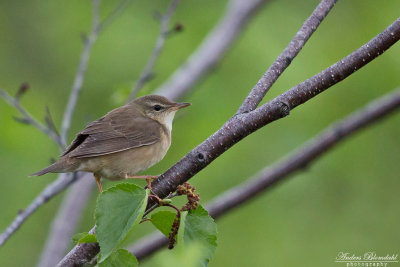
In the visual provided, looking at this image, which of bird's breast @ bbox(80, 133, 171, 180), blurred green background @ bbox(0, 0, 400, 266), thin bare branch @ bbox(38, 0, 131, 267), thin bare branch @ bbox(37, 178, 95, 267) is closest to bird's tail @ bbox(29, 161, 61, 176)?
bird's breast @ bbox(80, 133, 171, 180)

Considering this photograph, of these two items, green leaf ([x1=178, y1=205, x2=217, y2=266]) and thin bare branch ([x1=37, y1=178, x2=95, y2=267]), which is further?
thin bare branch ([x1=37, y1=178, x2=95, y2=267])

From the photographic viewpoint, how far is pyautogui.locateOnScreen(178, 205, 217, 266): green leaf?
247 centimetres

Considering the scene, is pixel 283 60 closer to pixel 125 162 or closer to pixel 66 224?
pixel 125 162

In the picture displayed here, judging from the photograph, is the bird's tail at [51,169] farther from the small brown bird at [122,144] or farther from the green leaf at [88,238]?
the green leaf at [88,238]

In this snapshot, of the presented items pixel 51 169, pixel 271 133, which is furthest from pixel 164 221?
pixel 271 133

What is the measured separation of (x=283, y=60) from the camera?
3.56 m

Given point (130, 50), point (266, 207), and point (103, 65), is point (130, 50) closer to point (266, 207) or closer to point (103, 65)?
point (103, 65)

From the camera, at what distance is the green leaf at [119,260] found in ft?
8.64

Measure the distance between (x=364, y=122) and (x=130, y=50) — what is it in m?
3.15

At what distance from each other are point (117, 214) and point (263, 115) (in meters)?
1.03

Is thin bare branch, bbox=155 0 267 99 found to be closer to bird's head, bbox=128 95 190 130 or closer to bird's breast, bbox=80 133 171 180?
bird's head, bbox=128 95 190 130

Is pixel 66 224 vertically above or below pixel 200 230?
above

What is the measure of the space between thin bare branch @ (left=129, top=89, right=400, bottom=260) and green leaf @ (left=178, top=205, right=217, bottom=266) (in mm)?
1991

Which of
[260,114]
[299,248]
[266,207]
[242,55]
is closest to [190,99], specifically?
[242,55]
